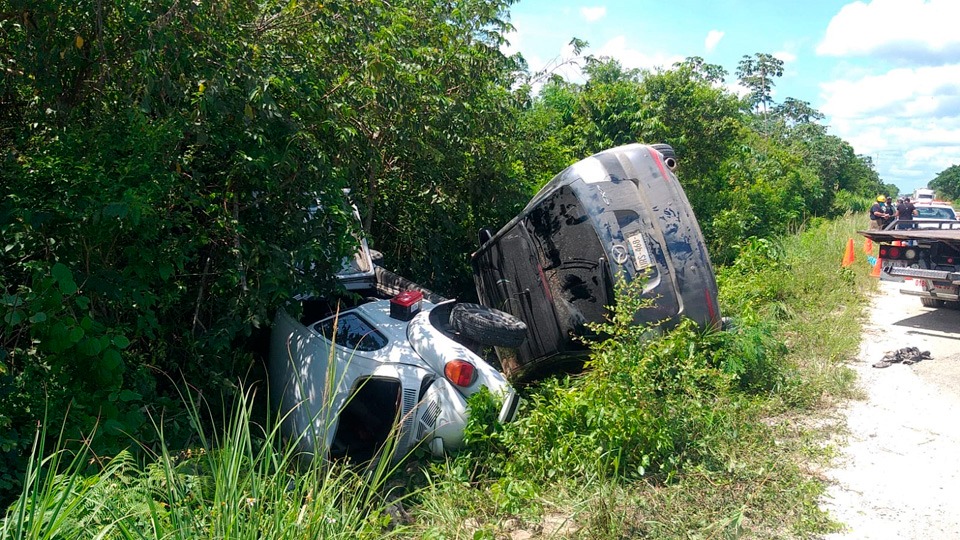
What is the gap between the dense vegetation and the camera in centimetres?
377

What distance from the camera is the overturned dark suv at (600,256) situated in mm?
5539

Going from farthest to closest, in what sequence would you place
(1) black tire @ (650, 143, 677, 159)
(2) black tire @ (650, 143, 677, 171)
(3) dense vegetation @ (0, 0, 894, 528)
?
(1) black tire @ (650, 143, 677, 159) → (2) black tire @ (650, 143, 677, 171) → (3) dense vegetation @ (0, 0, 894, 528)

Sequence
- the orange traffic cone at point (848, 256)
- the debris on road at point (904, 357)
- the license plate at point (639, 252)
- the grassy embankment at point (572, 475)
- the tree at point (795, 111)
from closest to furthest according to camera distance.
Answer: the grassy embankment at point (572, 475)
the license plate at point (639, 252)
the debris on road at point (904, 357)
the orange traffic cone at point (848, 256)
the tree at point (795, 111)

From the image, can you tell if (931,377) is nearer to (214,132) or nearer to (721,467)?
(721,467)

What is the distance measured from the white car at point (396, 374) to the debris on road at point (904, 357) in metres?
4.28

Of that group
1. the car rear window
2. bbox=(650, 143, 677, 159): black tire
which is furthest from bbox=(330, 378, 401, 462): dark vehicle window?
the car rear window

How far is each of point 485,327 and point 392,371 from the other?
83 centimetres

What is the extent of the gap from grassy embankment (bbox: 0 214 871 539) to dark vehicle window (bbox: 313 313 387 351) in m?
0.83

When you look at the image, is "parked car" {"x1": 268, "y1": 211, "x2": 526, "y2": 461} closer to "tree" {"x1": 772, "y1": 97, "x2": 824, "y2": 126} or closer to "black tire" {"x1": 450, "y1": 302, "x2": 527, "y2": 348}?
"black tire" {"x1": 450, "y1": 302, "x2": 527, "y2": 348}

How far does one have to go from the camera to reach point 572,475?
4.18 m

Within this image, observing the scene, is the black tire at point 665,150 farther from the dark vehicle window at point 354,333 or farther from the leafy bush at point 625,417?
the dark vehicle window at point 354,333

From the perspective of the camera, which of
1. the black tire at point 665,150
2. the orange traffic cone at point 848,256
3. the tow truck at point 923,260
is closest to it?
the black tire at point 665,150

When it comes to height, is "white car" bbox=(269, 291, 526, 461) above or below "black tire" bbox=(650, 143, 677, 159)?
below

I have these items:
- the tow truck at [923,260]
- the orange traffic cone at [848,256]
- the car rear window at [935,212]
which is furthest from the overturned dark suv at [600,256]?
the car rear window at [935,212]
